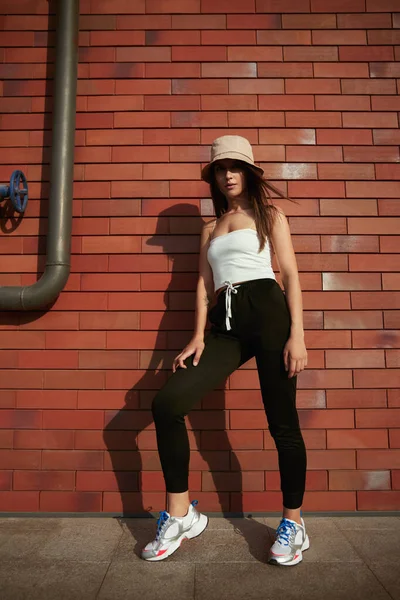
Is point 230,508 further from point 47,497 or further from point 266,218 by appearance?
point 266,218

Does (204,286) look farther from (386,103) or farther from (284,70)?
(386,103)

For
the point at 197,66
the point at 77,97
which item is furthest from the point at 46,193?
the point at 197,66

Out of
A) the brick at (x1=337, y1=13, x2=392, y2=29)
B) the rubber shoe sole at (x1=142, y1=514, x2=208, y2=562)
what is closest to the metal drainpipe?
the rubber shoe sole at (x1=142, y1=514, x2=208, y2=562)

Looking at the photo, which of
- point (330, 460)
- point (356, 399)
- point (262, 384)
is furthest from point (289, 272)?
point (330, 460)

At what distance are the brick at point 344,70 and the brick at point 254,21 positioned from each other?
0.39 meters

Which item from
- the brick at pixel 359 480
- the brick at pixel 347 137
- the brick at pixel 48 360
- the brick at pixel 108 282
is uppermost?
the brick at pixel 347 137

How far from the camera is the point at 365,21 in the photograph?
2859 mm

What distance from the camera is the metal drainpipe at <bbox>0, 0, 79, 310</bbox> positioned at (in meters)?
2.57

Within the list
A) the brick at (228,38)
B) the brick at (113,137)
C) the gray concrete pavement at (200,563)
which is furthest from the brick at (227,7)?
the gray concrete pavement at (200,563)

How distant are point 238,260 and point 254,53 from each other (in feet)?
4.97

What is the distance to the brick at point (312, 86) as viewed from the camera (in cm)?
283

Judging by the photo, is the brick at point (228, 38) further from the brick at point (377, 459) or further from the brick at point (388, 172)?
the brick at point (377, 459)

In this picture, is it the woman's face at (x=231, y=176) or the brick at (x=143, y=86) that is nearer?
the woman's face at (x=231, y=176)

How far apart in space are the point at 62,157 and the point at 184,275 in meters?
0.99
